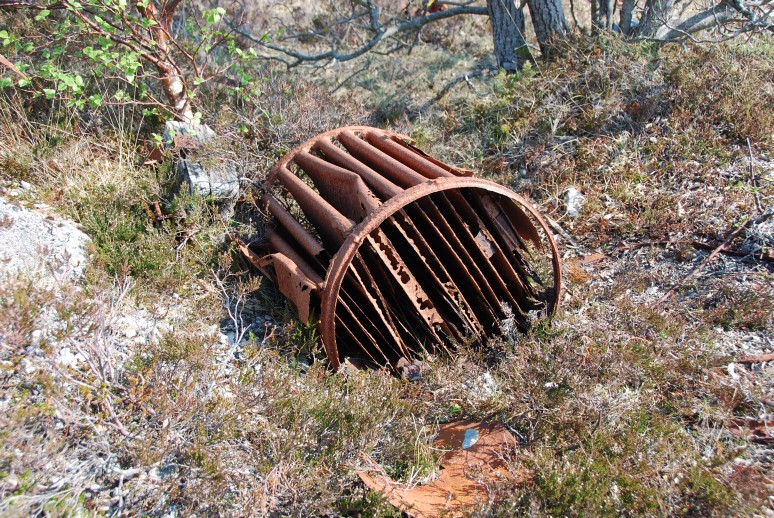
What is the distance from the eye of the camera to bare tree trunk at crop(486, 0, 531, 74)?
611cm

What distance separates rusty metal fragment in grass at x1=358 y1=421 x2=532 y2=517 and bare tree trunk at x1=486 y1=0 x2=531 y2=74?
4.37 meters

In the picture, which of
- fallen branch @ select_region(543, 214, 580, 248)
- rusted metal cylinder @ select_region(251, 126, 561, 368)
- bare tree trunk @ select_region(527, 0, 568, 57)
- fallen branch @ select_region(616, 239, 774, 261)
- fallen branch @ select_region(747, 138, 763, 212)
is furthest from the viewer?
bare tree trunk @ select_region(527, 0, 568, 57)

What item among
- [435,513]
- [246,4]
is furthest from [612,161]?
[246,4]

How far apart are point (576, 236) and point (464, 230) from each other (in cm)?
142

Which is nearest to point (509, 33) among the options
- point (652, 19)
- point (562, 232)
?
point (652, 19)

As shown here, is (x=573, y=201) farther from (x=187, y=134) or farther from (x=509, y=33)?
(x=187, y=134)

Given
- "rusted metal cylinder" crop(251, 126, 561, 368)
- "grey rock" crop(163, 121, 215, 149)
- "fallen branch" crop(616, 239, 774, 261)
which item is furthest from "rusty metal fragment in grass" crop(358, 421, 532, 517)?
"grey rock" crop(163, 121, 215, 149)

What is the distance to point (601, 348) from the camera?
3.36 metres

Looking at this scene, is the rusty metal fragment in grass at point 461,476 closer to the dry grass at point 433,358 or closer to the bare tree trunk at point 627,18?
the dry grass at point 433,358

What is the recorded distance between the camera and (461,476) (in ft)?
9.39

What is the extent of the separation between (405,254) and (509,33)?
3.63m

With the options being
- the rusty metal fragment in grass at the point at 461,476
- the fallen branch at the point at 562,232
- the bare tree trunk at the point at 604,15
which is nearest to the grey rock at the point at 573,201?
the fallen branch at the point at 562,232

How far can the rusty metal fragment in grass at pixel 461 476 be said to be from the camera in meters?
2.62

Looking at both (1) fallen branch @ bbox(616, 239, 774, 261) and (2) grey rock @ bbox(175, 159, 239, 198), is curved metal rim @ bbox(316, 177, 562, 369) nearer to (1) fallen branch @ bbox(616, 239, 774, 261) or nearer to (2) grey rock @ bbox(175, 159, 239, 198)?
(2) grey rock @ bbox(175, 159, 239, 198)
